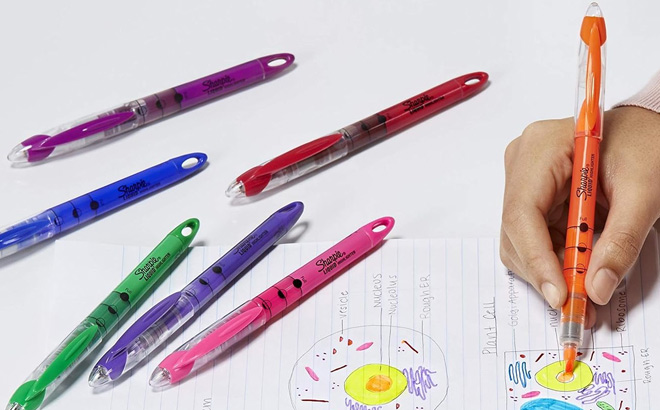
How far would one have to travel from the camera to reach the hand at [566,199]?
0.67 metres

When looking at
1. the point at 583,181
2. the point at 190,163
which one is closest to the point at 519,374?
the point at 583,181

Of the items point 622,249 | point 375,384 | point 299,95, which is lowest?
point 375,384

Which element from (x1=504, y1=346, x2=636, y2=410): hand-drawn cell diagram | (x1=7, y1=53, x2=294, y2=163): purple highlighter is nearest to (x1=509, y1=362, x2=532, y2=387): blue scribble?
(x1=504, y1=346, x2=636, y2=410): hand-drawn cell diagram

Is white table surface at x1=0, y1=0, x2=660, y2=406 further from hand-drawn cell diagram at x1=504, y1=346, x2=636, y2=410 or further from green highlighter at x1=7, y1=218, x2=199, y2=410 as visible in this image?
hand-drawn cell diagram at x1=504, y1=346, x2=636, y2=410

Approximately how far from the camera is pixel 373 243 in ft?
2.58

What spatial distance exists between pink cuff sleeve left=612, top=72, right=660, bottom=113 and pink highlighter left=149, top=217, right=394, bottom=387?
0.84 ft

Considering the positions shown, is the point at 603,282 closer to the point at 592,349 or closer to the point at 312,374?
the point at 592,349

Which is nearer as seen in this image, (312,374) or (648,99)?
(312,374)

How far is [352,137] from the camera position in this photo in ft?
2.98

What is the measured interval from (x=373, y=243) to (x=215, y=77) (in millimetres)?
319

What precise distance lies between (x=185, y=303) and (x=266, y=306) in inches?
2.7

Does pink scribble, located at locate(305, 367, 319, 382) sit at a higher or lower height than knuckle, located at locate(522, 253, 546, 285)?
lower

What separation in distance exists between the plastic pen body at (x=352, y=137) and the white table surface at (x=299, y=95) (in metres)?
0.01

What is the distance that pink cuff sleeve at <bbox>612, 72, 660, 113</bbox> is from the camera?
818 mm
